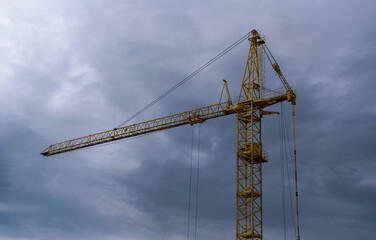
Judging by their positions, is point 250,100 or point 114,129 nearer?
point 250,100

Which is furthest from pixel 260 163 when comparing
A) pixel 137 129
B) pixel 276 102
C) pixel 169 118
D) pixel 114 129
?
pixel 114 129

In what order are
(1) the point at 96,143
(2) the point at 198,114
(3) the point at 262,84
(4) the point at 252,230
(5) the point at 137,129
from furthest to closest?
1. (1) the point at 96,143
2. (5) the point at 137,129
3. (2) the point at 198,114
4. (3) the point at 262,84
5. (4) the point at 252,230

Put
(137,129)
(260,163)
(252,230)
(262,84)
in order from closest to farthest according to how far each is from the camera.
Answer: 1. (252,230)
2. (260,163)
3. (262,84)
4. (137,129)

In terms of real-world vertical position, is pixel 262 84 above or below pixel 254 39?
below

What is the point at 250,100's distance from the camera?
72.8 meters

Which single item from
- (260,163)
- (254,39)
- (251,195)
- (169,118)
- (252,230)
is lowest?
(252,230)

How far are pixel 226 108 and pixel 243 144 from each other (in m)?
8.83

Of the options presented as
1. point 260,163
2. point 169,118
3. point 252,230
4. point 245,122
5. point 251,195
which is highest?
point 169,118

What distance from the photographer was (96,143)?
9750 cm

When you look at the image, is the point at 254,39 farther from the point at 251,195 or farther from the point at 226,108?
the point at 251,195

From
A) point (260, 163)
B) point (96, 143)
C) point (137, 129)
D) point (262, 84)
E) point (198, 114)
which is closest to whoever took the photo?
point (260, 163)

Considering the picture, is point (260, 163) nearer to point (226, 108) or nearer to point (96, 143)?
point (226, 108)

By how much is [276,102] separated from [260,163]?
11132mm

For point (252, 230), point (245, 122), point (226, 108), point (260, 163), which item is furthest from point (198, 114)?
point (252, 230)
